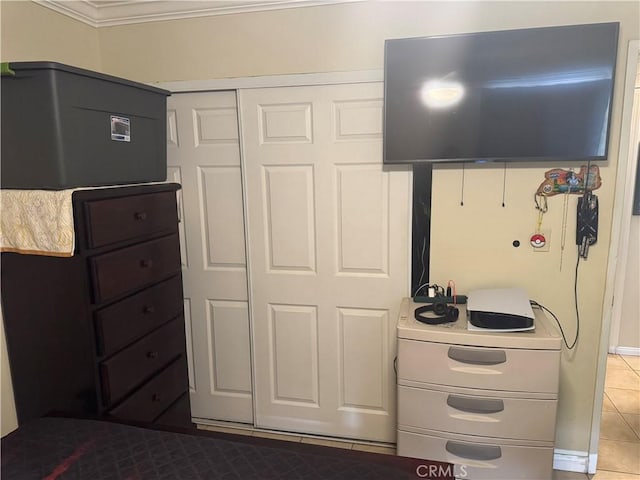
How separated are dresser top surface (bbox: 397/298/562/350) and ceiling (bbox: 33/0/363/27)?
1.56 metres

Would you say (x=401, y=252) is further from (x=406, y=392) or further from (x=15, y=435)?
(x=15, y=435)

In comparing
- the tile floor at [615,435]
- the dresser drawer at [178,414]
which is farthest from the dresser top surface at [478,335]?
the dresser drawer at [178,414]

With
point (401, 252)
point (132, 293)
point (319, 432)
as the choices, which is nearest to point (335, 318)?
point (401, 252)

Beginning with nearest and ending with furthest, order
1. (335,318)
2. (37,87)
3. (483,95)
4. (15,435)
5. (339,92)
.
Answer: (15,435) → (37,87) → (483,95) → (339,92) → (335,318)

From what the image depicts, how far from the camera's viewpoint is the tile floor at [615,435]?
2299 millimetres

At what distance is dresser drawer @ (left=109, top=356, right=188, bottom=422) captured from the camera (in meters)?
1.94

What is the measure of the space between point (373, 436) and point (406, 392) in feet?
2.31

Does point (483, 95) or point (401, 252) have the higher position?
point (483, 95)

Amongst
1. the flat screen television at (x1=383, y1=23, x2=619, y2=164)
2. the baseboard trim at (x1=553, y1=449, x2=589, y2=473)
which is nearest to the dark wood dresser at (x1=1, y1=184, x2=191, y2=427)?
the flat screen television at (x1=383, y1=23, x2=619, y2=164)

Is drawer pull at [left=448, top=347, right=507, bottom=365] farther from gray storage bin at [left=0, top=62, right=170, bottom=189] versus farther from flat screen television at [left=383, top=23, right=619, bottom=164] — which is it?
gray storage bin at [left=0, top=62, right=170, bottom=189]

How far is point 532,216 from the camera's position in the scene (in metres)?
2.18

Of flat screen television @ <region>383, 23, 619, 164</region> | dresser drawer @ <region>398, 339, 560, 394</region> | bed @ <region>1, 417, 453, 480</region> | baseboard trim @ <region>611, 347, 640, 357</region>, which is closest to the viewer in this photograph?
bed @ <region>1, 417, 453, 480</region>

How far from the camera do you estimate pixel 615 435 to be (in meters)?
2.58

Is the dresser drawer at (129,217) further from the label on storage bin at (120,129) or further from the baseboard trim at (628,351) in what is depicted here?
the baseboard trim at (628,351)
